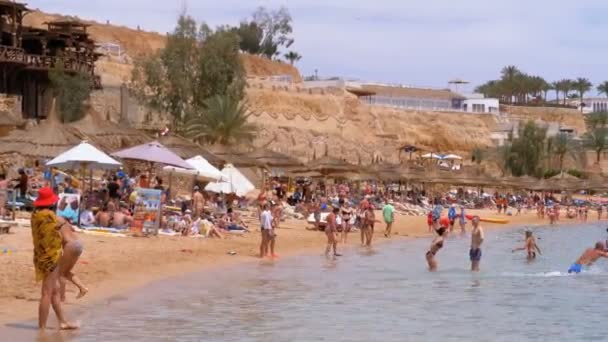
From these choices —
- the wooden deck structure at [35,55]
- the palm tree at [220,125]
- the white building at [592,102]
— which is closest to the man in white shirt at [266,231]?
the palm tree at [220,125]

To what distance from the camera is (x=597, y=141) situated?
83.1 meters

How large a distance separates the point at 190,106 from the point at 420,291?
36.1 meters

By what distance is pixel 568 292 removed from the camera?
1839 centimetres

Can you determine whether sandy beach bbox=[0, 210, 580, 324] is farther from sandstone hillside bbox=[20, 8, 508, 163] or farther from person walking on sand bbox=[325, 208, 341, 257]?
sandstone hillside bbox=[20, 8, 508, 163]

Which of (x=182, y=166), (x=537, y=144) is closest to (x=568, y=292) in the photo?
(x=182, y=166)

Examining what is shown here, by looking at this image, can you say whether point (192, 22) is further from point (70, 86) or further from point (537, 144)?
point (537, 144)

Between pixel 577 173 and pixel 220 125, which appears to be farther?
pixel 577 173

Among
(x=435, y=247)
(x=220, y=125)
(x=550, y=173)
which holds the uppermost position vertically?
(x=220, y=125)

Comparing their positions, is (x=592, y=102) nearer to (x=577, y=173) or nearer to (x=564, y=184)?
(x=577, y=173)

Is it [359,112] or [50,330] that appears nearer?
[50,330]

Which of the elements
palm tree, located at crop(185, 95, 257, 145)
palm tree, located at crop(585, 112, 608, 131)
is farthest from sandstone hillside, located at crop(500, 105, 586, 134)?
palm tree, located at crop(185, 95, 257, 145)

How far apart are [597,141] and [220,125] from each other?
4758 centimetres

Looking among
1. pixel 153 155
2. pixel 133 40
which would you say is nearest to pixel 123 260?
pixel 153 155

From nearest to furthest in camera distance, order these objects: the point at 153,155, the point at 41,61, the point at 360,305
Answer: the point at 360,305 → the point at 153,155 → the point at 41,61
